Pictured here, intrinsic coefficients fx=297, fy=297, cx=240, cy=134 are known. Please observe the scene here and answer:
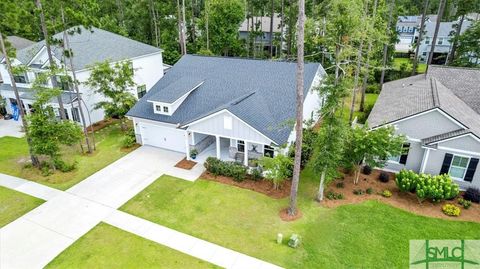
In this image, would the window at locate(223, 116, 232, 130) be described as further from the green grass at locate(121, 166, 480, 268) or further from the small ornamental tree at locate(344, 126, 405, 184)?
the small ornamental tree at locate(344, 126, 405, 184)

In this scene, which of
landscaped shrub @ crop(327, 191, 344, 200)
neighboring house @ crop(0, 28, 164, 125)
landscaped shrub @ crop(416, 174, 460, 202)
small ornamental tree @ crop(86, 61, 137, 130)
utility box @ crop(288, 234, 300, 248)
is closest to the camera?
utility box @ crop(288, 234, 300, 248)

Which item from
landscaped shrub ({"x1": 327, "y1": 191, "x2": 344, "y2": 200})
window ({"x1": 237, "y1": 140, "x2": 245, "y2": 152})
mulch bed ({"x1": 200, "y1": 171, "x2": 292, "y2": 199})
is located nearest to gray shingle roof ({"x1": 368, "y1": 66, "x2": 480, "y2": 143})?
landscaped shrub ({"x1": 327, "y1": 191, "x2": 344, "y2": 200})

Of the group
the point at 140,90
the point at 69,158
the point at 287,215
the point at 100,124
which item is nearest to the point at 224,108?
the point at 287,215

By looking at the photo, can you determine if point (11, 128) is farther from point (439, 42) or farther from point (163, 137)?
point (439, 42)

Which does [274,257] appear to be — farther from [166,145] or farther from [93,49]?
[93,49]

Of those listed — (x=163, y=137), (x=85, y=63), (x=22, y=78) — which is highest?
(x=85, y=63)

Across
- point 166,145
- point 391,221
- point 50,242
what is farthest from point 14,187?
point 391,221

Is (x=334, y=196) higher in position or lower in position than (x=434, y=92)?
lower
